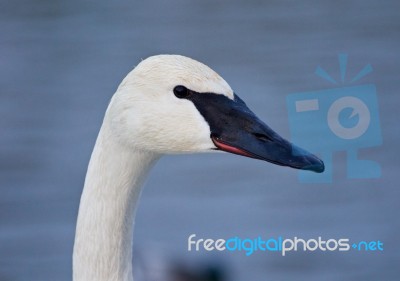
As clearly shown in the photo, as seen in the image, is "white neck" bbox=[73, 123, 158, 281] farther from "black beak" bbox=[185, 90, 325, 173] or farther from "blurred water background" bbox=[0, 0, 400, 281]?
"blurred water background" bbox=[0, 0, 400, 281]

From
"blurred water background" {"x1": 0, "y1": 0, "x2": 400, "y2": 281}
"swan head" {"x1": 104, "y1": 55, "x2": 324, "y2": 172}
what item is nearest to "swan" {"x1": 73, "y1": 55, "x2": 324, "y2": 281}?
"swan head" {"x1": 104, "y1": 55, "x2": 324, "y2": 172}

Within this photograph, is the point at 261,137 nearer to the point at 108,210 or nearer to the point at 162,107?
the point at 162,107

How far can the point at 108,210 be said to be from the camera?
1.73 m

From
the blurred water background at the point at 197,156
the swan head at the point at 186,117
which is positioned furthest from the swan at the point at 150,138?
the blurred water background at the point at 197,156

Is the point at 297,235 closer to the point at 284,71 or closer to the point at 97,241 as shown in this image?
the point at 284,71

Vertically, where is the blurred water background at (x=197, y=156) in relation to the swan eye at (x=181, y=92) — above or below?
above

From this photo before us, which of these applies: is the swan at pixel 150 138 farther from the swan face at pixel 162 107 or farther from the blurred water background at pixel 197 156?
the blurred water background at pixel 197 156

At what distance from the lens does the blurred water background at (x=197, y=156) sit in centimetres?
318

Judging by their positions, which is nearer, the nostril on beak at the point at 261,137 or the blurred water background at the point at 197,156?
the nostril on beak at the point at 261,137

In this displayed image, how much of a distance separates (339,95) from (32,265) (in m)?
0.99

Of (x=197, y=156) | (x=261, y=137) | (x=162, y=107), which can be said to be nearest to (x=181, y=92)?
(x=162, y=107)

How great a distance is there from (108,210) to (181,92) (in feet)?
0.70

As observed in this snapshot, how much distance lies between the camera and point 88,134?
3377 mm

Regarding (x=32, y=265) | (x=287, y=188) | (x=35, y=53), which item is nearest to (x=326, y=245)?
(x=287, y=188)
